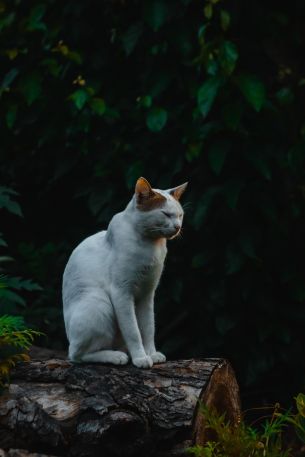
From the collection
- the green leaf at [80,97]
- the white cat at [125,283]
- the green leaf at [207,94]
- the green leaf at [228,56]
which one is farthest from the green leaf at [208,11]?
the white cat at [125,283]

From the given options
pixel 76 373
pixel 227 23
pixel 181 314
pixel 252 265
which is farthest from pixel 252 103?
pixel 76 373

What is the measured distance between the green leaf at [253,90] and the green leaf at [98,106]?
91 centimetres

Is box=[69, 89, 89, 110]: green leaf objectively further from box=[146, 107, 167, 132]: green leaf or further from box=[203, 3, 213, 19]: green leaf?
box=[203, 3, 213, 19]: green leaf

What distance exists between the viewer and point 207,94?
5152mm

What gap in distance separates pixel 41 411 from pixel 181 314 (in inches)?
91.9

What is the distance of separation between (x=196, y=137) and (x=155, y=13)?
2.74 feet

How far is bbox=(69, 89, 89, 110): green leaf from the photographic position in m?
5.43

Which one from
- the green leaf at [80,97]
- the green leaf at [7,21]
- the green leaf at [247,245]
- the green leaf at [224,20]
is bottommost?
the green leaf at [247,245]

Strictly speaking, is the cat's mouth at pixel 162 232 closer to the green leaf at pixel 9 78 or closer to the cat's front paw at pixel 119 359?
the cat's front paw at pixel 119 359

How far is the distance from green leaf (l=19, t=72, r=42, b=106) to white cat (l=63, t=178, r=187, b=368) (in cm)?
190

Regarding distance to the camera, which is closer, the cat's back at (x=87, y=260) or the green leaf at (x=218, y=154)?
the cat's back at (x=87, y=260)

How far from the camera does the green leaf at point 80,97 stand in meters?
5.43

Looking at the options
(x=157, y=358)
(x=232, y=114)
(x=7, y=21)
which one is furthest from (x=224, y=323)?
(x=7, y=21)

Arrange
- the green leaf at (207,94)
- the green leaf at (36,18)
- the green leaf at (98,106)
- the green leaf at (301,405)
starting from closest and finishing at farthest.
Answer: the green leaf at (301,405) → the green leaf at (207,94) → the green leaf at (98,106) → the green leaf at (36,18)
